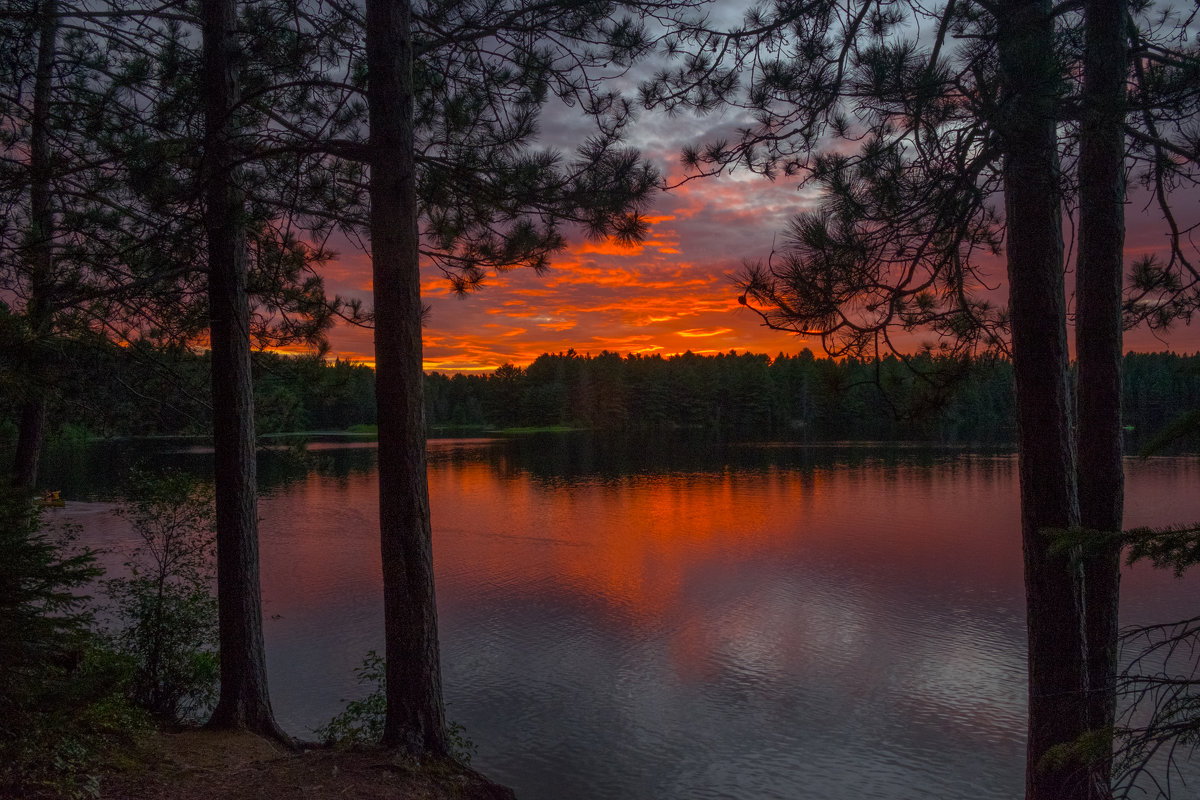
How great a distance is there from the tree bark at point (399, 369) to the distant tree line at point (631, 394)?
8.20ft

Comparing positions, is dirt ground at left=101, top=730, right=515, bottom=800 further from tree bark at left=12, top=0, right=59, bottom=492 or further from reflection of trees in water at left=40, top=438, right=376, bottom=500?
reflection of trees in water at left=40, top=438, right=376, bottom=500

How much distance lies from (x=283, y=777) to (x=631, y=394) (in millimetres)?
82074

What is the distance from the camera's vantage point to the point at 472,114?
5.56m

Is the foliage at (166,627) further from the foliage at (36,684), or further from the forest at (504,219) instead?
the foliage at (36,684)

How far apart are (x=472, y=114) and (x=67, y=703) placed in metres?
4.38

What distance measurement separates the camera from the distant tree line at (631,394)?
4906mm

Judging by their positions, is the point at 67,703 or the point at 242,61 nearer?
the point at 67,703

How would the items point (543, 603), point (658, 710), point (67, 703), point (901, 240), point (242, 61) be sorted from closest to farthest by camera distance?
point (67, 703)
point (901, 240)
point (242, 61)
point (658, 710)
point (543, 603)

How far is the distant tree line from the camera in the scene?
4.91m

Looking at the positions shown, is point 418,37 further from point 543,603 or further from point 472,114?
point 543,603

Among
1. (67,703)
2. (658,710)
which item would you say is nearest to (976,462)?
(658,710)

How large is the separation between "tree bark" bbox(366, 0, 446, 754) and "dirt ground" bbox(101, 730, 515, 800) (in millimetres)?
250

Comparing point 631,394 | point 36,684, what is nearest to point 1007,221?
point 36,684

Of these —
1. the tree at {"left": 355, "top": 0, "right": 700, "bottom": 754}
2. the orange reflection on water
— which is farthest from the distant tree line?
the orange reflection on water
